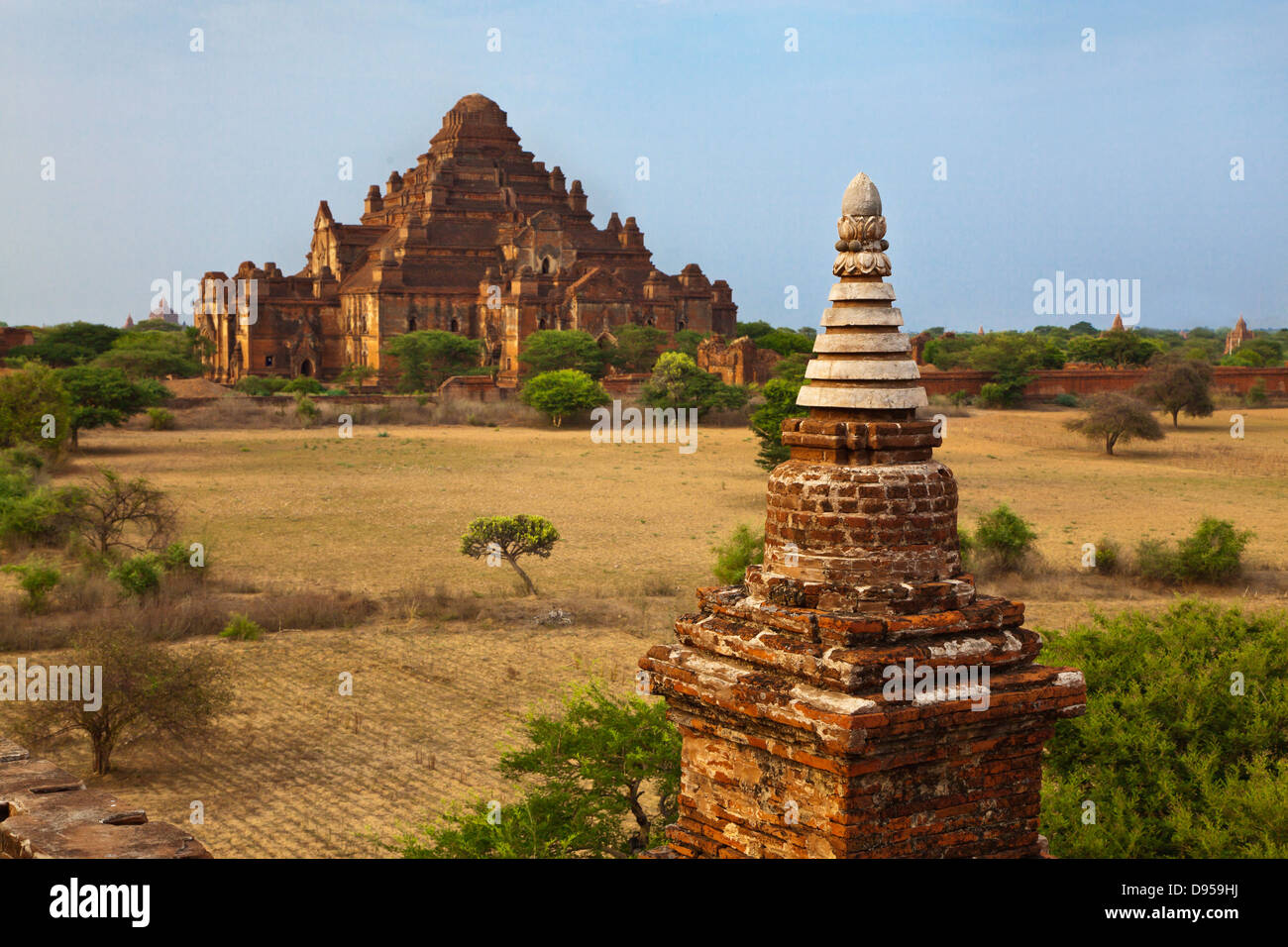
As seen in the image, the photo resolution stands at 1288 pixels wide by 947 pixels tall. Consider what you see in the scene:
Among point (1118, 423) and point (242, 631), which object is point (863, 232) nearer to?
point (242, 631)

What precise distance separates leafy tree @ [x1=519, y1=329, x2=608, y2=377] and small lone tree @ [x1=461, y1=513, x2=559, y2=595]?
43.0 metres

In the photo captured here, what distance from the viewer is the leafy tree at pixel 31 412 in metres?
37.8

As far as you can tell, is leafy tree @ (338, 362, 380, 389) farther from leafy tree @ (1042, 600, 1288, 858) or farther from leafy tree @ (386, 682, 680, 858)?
leafy tree @ (1042, 600, 1288, 858)

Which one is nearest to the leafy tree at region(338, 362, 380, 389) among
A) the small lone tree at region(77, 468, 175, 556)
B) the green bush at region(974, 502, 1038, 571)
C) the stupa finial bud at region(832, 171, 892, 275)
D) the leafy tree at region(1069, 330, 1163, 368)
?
the small lone tree at region(77, 468, 175, 556)

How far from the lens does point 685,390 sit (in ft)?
187

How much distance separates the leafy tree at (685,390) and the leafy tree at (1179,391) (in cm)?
1835

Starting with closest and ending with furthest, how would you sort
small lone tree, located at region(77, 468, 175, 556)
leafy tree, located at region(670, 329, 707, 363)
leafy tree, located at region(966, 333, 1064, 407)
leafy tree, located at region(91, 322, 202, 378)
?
1. small lone tree, located at region(77, 468, 175, 556)
2. leafy tree, located at region(966, 333, 1064, 407)
3. leafy tree, located at region(670, 329, 707, 363)
4. leafy tree, located at region(91, 322, 202, 378)

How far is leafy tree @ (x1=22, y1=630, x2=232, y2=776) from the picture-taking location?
13055 millimetres

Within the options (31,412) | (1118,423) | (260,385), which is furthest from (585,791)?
(260,385)

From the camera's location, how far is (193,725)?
1381cm

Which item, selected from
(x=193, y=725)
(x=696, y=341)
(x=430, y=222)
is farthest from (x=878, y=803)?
(x=430, y=222)

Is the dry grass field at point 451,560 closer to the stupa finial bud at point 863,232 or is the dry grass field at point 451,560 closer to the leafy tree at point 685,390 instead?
the leafy tree at point 685,390

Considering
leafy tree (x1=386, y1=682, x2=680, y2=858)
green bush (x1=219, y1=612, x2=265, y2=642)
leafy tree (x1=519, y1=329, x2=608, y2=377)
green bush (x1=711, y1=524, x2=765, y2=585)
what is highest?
leafy tree (x1=519, y1=329, x2=608, y2=377)
